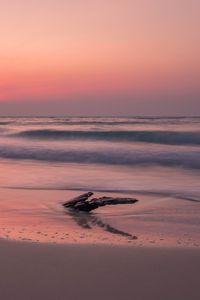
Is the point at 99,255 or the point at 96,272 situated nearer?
the point at 96,272

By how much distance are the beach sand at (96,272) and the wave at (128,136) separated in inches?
800

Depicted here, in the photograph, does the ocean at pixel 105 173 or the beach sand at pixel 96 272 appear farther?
the ocean at pixel 105 173

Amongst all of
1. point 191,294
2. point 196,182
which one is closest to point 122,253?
point 191,294

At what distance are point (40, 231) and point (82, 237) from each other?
1.77 ft

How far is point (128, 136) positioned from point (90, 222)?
22587 millimetres

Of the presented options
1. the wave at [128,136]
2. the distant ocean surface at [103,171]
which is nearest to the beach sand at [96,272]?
the distant ocean surface at [103,171]

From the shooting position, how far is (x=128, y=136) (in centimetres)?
2825

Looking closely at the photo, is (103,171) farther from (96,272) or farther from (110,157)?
(96,272)

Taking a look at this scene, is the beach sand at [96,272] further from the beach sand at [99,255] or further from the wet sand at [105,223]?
the wet sand at [105,223]

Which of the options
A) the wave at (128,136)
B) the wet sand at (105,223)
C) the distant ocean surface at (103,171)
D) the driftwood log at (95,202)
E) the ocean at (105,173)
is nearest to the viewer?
the wet sand at (105,223)

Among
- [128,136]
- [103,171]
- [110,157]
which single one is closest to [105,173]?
[103,171]

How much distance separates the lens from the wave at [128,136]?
2525cm

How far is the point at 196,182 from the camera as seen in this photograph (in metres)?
10.4

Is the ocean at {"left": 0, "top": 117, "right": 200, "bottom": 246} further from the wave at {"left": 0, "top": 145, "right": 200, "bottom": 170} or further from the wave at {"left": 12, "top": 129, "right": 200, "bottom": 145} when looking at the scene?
the wave at {"left": 12, "top": 129, "right": 200, "bottom": 145}
